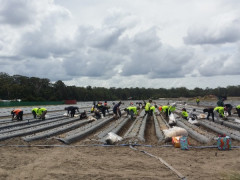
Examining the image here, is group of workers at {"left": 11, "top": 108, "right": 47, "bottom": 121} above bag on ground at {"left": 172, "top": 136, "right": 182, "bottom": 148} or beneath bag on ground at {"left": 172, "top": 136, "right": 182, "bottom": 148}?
above

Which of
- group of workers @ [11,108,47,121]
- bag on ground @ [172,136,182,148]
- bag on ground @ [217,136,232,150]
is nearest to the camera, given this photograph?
bag on ground @ [217,136,232,150]

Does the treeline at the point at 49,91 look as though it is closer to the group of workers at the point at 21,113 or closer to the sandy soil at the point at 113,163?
the group of workers at the point at 21,113

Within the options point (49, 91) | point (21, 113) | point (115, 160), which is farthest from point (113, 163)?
point (49, 91)

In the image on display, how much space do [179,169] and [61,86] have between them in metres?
83.0

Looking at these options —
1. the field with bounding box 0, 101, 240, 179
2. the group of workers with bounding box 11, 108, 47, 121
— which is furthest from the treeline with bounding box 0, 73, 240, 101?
the field with bounding box 0, 101, 240, 179

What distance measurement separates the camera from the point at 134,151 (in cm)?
802

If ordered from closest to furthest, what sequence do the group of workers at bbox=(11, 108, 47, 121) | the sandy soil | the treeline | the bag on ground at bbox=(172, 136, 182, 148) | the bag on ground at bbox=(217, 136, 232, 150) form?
the sandy soil < the bag on ground at bbox=(217, 136, 232, 150) < the bag on ground at bbox=(172, 136, 182, 148) < the group of workers at bbox=(11, 108, 47, 121) < the treeline

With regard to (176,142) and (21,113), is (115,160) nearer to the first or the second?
(176,142)

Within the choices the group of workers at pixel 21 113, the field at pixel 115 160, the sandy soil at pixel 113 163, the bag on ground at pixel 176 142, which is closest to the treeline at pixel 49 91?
the group of workers at pixel 21 113

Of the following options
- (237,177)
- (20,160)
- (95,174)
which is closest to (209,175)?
(237,177)

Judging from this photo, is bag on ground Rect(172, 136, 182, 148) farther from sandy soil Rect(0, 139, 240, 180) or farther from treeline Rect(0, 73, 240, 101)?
treeline Rect(0, 73, 240, 101)

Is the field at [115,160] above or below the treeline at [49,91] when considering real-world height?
below

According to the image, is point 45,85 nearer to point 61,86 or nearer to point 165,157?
point 61,86

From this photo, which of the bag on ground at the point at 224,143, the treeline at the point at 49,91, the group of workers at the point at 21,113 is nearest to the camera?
the bag on ground at the point at 224,143
